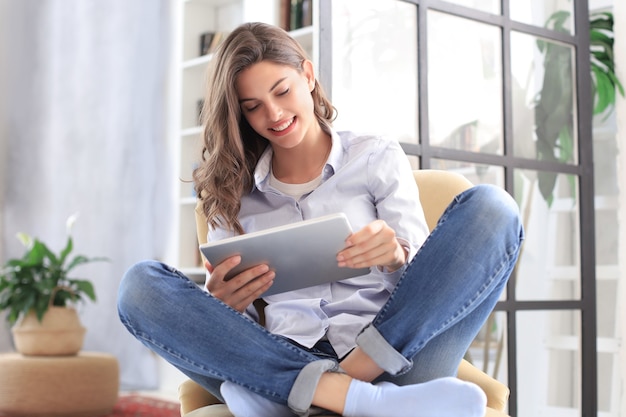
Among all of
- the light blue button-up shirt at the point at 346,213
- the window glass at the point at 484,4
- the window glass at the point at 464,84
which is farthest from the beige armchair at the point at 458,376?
the window glass at the point at 484,4

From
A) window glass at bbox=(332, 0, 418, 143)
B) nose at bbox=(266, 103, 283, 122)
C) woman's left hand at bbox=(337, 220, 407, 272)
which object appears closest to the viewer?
woman's left hand at bbox=(337, 220, 407, 272)

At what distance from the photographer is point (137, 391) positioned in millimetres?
3828

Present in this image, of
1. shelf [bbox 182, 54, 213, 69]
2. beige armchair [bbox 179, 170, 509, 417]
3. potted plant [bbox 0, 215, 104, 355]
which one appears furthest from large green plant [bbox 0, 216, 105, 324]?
beige armchair [bbox 179, 170, 509, 417]

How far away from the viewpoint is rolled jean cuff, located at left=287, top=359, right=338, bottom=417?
1.11m

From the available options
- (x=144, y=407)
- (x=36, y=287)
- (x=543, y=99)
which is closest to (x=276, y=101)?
(x=543, y=99)

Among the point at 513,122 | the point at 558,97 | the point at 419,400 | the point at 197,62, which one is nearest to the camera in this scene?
the point at 419,400

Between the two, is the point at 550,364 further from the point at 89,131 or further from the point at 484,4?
the point at 89,131

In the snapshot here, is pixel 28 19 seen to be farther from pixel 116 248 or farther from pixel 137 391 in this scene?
pixel 137 391

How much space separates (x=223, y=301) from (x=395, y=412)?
15.1 inches

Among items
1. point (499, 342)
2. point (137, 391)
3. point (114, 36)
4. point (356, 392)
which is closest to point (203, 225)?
point (356, 392)

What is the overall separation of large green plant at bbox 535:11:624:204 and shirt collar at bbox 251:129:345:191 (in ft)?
3.39

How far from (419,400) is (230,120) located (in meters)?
0.69

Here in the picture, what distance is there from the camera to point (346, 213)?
1.45 meters

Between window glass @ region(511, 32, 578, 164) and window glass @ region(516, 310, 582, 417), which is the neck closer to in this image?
window glass @ region(511, 32, 578, 164)
